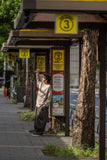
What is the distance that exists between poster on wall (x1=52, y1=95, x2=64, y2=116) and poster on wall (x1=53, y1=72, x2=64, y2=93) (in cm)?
17

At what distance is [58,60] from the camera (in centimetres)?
1380

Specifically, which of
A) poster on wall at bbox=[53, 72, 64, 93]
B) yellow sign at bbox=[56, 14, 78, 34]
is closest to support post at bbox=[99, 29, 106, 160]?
yellow sign at bbox=[56, 14, 78, 34]

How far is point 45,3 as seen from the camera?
674 cm

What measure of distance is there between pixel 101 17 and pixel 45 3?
5.54 feet

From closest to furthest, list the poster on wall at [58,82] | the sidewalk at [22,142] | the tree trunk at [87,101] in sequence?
the sidewalk at [22,142], the tree trunk at [87,101], the poster on wall at [58,82]

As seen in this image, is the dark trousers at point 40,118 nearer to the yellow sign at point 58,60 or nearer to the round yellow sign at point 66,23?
the yellow sign at point 58,60

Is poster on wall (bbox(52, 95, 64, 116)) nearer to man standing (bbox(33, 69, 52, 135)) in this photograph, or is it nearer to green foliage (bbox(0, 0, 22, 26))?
man standing (bbox(33, 69, 52, 135))

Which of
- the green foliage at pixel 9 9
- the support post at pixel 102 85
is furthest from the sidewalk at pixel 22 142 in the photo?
the green foliage at pixel 9 9

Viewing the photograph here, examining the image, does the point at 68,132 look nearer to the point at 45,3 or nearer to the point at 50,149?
the point at 50,149

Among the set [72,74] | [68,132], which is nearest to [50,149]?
[68,132]

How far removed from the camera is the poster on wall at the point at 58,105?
1377 centimetres

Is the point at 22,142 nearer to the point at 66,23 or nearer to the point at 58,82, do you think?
the point at 58,82

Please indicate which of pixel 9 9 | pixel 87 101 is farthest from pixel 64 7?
pixel 9 9

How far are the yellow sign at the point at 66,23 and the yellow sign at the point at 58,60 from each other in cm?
654
